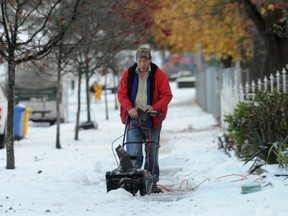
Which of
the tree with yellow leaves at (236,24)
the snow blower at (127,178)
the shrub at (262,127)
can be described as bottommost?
the snow blower at (127,178)

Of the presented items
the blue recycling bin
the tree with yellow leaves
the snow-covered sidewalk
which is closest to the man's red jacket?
the snow-covered sidewalk

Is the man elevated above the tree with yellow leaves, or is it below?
below

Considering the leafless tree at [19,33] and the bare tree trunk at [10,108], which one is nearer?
the leafless tree at [19,33]

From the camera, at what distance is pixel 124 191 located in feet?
27.9

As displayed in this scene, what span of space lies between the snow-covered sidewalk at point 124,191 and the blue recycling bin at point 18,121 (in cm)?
347

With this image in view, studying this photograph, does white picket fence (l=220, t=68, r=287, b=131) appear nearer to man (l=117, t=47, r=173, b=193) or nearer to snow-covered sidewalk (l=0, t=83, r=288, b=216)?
snow-covered sidewalk (l=0, t=83, r=288, b=216)

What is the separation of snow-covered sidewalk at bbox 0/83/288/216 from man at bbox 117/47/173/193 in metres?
0.59

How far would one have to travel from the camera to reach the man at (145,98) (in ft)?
30.5

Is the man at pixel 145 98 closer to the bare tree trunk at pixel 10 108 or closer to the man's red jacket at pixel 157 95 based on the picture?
the man's red jacket at pixel 157 95

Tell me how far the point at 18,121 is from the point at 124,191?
41.5 ft

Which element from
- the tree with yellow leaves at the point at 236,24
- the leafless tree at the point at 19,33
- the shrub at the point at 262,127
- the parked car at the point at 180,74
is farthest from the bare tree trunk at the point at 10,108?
the parked car at the point at 180,74

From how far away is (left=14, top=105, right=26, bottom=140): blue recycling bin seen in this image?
20203mm

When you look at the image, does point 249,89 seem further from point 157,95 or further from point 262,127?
point 157,95

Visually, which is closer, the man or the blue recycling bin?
the man
